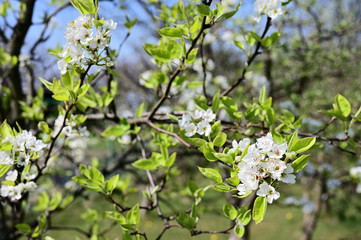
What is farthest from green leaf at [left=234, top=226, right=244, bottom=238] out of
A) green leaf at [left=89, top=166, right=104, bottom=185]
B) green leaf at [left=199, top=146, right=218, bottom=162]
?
green leaf at [left=89, top=166, right=104, bottom=185]

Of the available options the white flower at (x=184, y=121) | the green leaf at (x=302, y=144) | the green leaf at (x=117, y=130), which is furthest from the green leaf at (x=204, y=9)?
the green leaf at (x=117, y=130)

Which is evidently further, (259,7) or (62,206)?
(62,206)

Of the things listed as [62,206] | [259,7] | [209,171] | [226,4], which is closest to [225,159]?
[209,171]

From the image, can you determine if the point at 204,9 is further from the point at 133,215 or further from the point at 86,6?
the point at 133,215

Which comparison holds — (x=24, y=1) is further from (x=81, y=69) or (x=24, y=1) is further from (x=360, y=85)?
(x=360, y=85)

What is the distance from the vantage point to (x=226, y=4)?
292 cm

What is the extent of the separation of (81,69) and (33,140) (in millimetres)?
323

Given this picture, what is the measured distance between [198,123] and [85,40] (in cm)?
46

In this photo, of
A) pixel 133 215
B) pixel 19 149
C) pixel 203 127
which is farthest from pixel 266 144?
pixel 19 149

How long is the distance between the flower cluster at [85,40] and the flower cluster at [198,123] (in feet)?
1.15

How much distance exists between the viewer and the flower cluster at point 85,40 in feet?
2.69

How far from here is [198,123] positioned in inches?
41.1

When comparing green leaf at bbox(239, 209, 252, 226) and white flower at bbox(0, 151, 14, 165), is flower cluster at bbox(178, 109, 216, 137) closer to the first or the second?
green leaf at bbox(239, 209, 252, 226)

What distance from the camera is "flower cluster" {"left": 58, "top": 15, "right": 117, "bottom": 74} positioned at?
82cm
